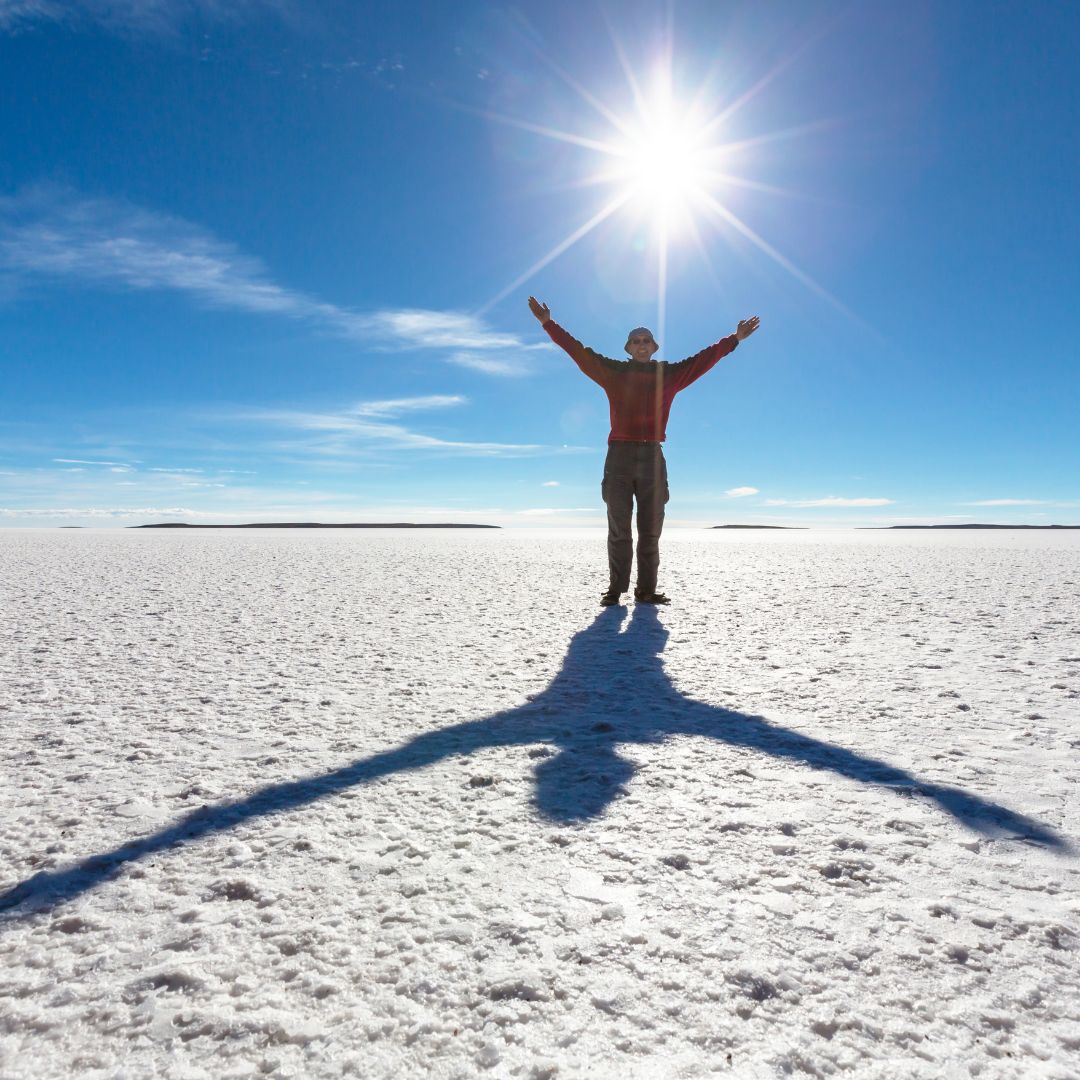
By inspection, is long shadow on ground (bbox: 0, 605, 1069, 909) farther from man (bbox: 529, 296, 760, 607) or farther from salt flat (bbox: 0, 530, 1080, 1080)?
man (bbox: 529, 296, 760, 607)

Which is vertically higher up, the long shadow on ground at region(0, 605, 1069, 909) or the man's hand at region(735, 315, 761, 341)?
the man's hand at region(735, 315, 761, 341)

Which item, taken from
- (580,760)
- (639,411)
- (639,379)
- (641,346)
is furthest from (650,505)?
(580,760)

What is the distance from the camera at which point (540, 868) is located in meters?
1.29

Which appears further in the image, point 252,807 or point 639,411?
point 639,411

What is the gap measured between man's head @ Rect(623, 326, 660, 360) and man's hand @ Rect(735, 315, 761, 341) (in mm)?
655

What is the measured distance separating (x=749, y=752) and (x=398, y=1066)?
4.43 feet

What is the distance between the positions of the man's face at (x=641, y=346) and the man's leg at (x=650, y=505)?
2.45 ft

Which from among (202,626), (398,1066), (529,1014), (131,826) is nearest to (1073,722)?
(529,1014)

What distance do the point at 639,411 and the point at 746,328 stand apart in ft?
3.42

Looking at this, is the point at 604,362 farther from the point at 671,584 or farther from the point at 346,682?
the point at 346,682

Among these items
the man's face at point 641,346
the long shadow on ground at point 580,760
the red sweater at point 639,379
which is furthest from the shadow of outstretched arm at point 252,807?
the man's face at point 641,346

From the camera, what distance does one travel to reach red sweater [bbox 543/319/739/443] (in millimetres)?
5004

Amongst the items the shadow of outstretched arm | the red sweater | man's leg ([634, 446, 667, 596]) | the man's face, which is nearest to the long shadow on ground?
the shadow of outstretched arm

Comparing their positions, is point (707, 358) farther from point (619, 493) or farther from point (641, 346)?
point (619, 493)
